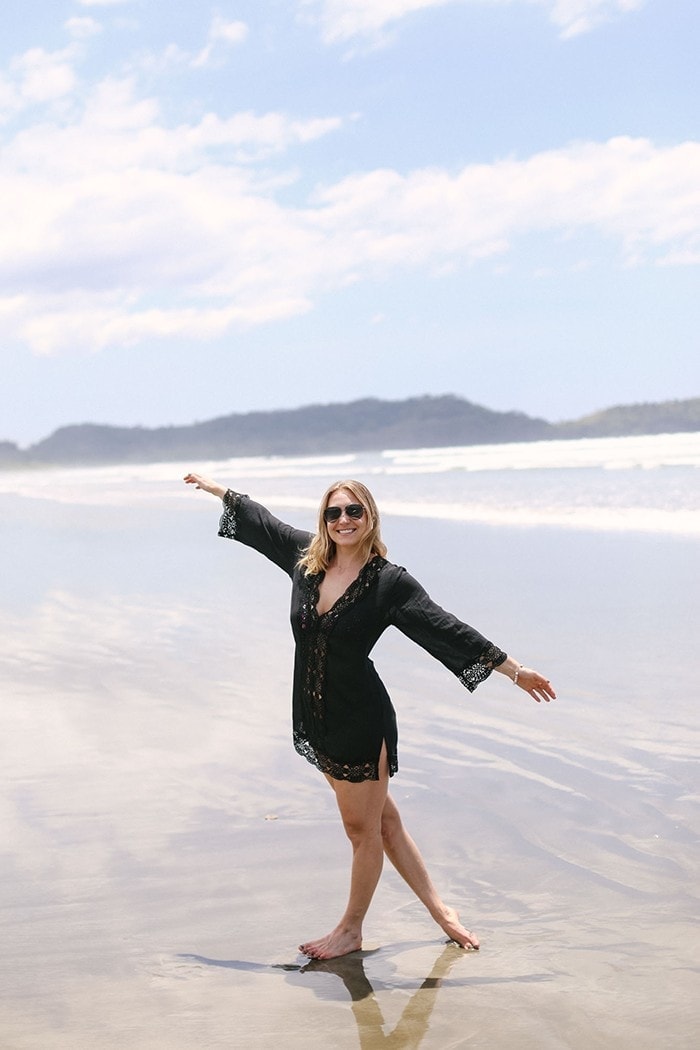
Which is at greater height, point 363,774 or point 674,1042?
point 363,774

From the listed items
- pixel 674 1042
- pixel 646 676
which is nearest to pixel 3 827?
pixel 674 1042

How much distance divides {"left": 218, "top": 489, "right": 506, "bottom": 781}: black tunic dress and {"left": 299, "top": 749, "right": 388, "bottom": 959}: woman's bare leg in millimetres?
57

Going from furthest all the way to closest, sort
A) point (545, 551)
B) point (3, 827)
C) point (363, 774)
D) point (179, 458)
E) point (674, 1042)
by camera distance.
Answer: point (179, 458), point (545, 551), point (3, 827), point (363, 774), point (674, 1042)

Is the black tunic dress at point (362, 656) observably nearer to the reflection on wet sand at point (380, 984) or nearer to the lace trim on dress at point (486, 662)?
the lace trim on dress at point (486, 662)

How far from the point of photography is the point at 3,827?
17.7ft

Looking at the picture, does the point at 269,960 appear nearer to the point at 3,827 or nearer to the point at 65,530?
the point at 3,827

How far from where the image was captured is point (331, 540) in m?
4.30

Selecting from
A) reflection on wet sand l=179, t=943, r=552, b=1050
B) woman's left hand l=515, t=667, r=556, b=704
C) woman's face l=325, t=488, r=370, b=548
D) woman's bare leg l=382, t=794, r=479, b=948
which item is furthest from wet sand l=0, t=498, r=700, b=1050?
woman's face l=325, t=488, r=370, b=548

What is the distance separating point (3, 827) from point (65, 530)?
16989 millimetres

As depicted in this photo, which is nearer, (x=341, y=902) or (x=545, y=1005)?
(x=545, y=1005)

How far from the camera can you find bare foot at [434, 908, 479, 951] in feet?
13.9

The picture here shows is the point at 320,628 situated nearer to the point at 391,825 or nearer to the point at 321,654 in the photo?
the point at 321,654

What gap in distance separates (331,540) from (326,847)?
5.18ft

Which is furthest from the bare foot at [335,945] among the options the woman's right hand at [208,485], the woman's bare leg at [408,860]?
the woman's right hand at [208,485]
